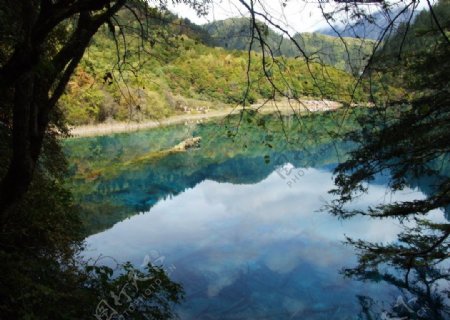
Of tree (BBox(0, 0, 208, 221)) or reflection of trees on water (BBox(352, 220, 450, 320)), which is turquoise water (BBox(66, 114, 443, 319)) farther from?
tree (BBox(0, 0, 208, 221))

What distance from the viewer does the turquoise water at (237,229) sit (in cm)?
898

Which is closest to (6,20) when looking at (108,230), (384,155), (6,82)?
(6,82)

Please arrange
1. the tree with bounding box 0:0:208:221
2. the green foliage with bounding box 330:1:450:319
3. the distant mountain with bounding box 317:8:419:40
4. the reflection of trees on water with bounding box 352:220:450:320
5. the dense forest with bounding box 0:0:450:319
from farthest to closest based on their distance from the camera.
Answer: the reflection of trees on water with bounding box 352:220:450:320 < the green foliage with bounding box 330:1:450:319 < the dense forest with bounding box 0:0:450:319 < the tree with bounding box 0:0:208:221 < the distant mountain with bounding box 317:8:419:40

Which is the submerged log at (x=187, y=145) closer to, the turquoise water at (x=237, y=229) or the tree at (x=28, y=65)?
the turquoise water at (x=237, y=229)

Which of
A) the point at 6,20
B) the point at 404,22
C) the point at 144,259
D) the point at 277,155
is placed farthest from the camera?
the point at 277,155

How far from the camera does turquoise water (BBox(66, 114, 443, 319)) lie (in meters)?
8.98

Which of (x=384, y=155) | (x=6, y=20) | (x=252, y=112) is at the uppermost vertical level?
(x=6, y=20)

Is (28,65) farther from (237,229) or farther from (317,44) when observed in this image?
(237,229)

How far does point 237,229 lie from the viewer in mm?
14352

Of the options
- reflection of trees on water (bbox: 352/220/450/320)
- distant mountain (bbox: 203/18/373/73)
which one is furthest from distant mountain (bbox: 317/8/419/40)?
reflection of trees on water (bbox: 352/220/450/320)

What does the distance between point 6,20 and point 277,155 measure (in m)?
27.6

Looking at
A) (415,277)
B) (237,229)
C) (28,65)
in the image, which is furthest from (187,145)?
(28,65)

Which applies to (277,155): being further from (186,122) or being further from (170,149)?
(186,122)

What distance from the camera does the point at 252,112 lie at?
220 centimetres
